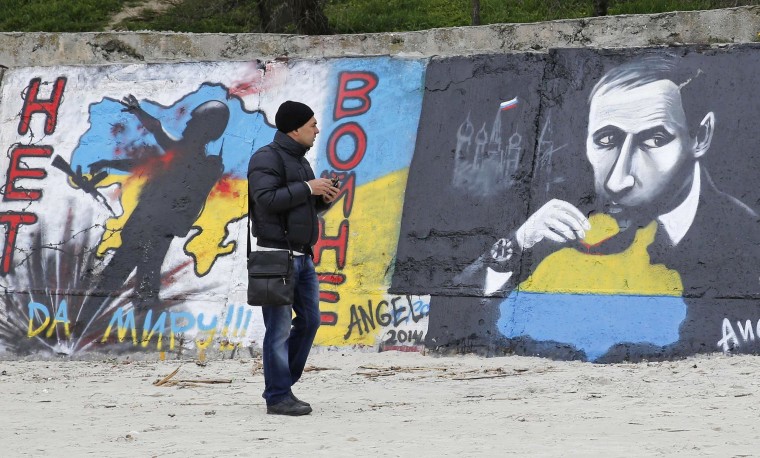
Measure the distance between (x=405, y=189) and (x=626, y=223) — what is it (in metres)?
1.72

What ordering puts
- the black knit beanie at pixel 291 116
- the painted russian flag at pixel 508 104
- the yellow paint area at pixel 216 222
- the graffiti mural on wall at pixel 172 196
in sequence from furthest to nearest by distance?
the yellow paint area at pixel 216 222 → the graffiti mural on wall at pixel 172 196 → the painted russian flag at pixel 508 104 → the black knit beanie at pixel 291 116

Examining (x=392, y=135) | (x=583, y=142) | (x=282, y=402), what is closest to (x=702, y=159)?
(x=583, y=142)

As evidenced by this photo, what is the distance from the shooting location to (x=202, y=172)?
8.99 m

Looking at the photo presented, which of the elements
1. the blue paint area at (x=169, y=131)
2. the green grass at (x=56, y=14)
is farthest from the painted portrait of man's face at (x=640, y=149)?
the green grass at (x=56, y=14)

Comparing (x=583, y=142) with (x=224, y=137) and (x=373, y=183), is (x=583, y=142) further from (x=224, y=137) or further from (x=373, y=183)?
(x=224, y=137)

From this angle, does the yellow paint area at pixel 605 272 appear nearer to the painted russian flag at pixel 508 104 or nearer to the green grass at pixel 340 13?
the painted russian flag at pixel 508 104

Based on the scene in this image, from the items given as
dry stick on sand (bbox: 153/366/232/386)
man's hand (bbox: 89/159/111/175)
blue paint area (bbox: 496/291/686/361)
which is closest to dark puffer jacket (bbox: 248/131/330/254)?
dry stick on sand (bbox: 153/366/232/386)

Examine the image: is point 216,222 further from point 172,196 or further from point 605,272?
point 605,272

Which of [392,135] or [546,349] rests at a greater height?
[392,135]

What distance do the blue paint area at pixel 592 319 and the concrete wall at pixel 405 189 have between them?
1 cm

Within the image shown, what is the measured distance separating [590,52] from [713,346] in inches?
94.4

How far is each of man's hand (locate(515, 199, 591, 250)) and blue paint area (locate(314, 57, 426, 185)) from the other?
1.17 metres

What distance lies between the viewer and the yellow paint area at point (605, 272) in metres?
7.23

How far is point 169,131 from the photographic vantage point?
9.25 m
